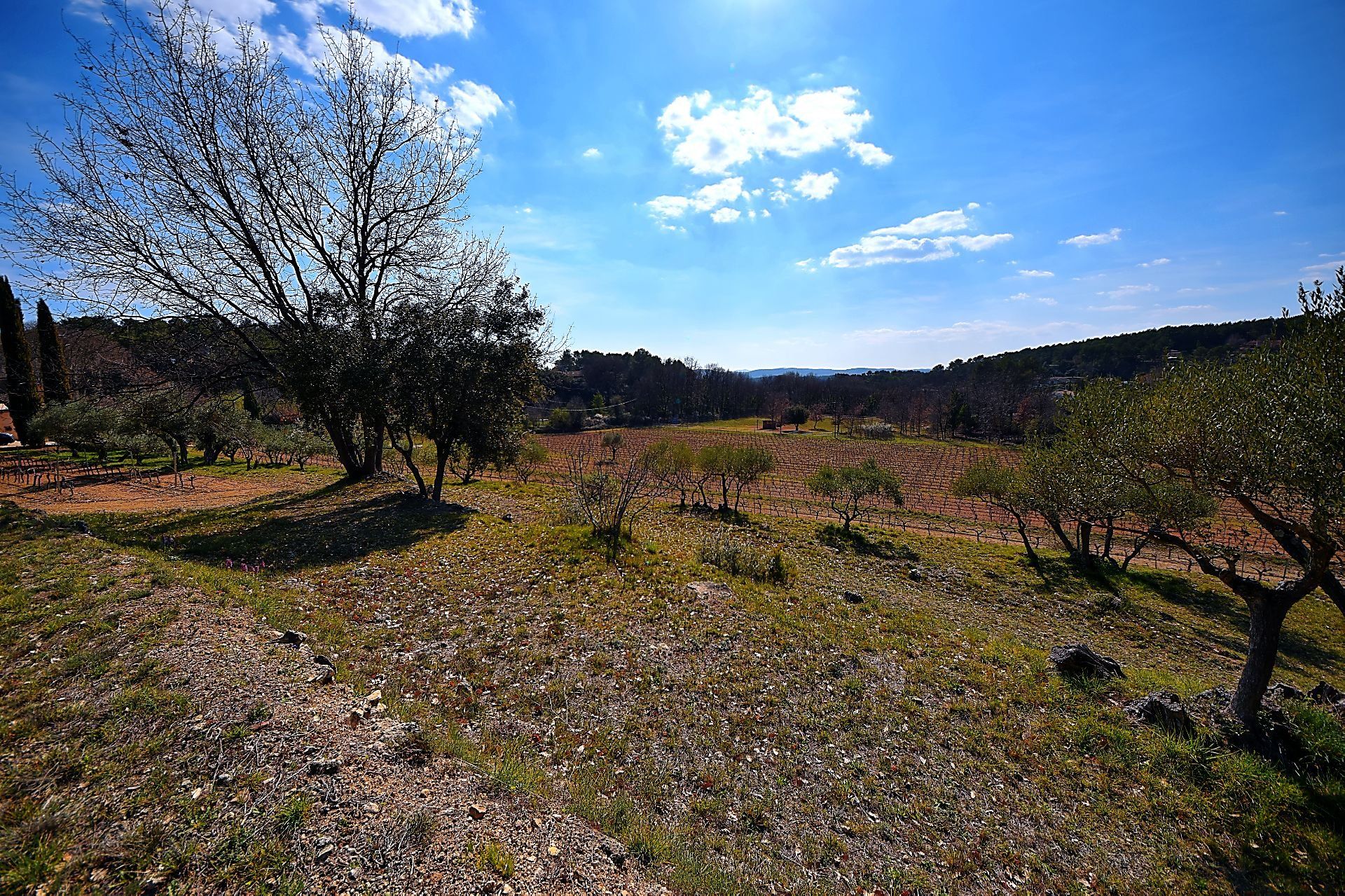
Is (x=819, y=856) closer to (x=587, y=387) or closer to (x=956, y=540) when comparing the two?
(x=956, y=540)

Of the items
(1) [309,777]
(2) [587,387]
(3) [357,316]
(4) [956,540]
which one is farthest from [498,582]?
(2) [587,387]

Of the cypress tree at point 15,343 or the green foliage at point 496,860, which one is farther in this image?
the cypress tree at point 15,343

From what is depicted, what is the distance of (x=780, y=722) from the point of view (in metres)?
7.91

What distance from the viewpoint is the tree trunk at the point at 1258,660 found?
7.53m

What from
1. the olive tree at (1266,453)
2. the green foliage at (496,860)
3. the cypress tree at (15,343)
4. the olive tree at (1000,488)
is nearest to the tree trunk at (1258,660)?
the olive tree at (1266,453)

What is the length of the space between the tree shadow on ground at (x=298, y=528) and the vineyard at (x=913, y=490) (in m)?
11.4

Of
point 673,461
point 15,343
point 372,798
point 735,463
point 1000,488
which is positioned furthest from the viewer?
point 15,343

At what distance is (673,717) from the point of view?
7680mm

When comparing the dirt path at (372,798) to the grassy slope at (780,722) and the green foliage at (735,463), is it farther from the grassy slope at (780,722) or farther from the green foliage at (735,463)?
the green foliage at (735,463)

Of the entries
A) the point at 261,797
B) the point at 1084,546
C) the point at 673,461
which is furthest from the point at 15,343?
the point at 1084,546

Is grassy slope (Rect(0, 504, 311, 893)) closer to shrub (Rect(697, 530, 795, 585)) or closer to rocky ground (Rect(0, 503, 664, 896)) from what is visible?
rocky ground (Rect(0, 503, 664, 896))

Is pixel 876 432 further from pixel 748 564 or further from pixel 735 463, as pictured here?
pixel 748 564

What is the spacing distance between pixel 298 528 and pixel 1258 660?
23.6 m

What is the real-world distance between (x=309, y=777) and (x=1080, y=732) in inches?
456
